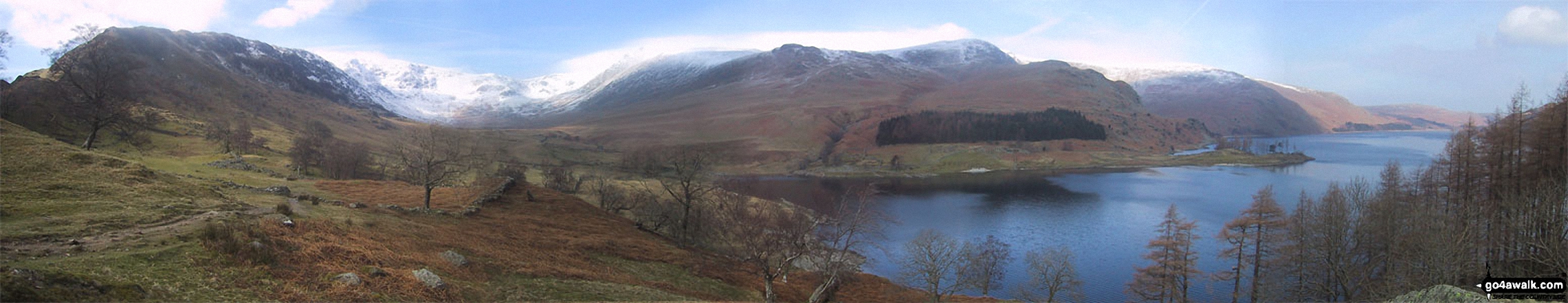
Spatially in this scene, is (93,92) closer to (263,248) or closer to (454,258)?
(454,258)

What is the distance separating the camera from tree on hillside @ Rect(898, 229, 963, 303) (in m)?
31.6

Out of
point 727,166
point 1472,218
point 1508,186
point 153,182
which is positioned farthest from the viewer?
point 727,166

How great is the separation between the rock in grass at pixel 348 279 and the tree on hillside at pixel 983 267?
28.6 meters

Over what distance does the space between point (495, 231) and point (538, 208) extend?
8.68 m

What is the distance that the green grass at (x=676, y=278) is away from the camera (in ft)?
68.2

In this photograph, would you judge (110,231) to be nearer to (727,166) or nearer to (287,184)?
(287,184)

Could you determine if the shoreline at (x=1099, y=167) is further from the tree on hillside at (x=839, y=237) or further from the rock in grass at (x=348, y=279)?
the rock in grass at (x=348, y=279)

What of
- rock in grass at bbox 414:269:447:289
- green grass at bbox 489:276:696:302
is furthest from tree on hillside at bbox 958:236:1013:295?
rock in grass at bbox 414:269:447:289

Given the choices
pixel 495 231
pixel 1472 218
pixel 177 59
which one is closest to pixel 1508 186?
pixel 1472 218

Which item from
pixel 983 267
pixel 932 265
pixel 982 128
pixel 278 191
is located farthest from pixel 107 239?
pixel 982 128

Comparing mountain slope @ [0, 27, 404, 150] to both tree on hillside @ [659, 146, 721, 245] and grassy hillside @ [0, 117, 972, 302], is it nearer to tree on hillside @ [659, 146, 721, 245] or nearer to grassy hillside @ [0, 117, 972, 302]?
grassy hillside @ [0, 117, 972, 302]

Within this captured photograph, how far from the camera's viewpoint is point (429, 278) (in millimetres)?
11586

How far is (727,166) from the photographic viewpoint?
118250 millimetres

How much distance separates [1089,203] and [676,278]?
67.1 m
